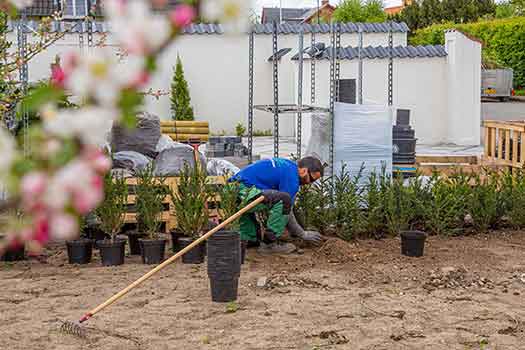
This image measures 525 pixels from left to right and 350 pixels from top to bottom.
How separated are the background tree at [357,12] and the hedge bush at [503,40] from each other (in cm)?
249

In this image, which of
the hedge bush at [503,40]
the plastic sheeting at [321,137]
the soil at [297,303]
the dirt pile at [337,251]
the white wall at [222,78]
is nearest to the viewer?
the soil at [297,303]

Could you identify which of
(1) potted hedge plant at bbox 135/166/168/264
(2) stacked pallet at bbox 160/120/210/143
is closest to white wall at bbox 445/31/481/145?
(2) stacked pallet at bbox 160/120/210/143

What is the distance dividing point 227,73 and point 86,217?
1122 centimetres

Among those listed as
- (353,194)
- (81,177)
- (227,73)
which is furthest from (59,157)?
(227,73)

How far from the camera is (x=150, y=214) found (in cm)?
636

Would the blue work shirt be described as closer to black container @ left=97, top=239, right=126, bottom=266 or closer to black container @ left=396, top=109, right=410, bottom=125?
black container @ left=97, top=239, right=126, bottom=266

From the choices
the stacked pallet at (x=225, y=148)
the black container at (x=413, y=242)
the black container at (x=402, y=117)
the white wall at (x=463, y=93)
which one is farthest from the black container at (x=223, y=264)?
the white wall at (x=463, y=93)

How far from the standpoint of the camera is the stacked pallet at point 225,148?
10.8 metres

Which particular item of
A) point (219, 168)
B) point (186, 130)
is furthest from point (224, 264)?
point (186, 130)

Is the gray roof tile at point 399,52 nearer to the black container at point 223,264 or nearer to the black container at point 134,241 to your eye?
the black container at point 134,241

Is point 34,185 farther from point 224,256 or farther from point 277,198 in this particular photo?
point 277,198

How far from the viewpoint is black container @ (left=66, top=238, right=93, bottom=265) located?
620cm

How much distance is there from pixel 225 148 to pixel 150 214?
15.2ft

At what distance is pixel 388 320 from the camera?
4.74 meters
